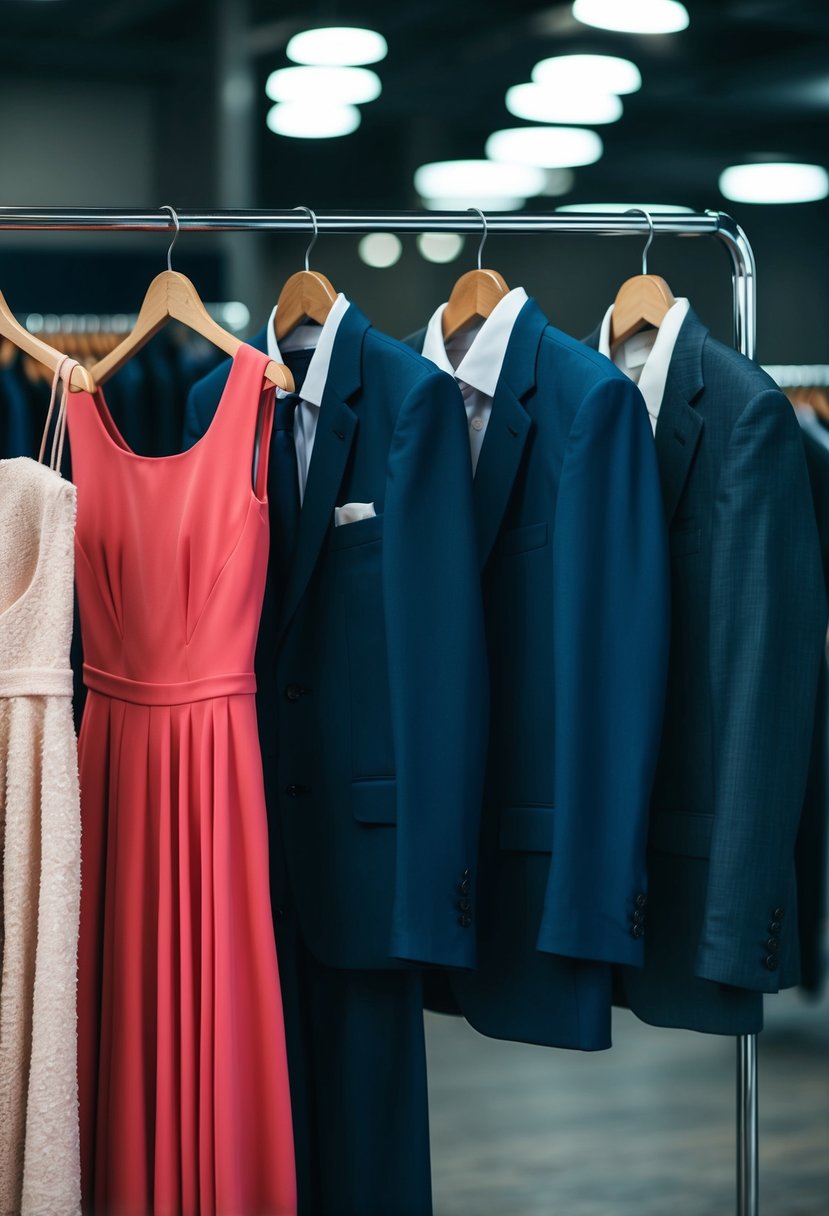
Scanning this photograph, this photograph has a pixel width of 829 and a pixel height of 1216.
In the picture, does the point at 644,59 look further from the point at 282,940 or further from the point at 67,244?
the point at 282,940

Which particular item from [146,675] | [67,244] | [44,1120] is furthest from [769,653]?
[67,244]

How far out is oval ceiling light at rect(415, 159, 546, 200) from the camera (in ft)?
13.2

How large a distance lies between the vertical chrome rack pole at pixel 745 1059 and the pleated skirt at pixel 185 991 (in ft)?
2.09

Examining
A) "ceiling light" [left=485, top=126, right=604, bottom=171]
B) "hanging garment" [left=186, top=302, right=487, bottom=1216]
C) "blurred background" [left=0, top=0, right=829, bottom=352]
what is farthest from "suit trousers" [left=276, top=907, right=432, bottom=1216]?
"ceiling light" [left=485, top=126, right=604, bottom=171]

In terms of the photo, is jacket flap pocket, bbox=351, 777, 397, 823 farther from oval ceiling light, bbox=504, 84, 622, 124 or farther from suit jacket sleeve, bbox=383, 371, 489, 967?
oval ceiling light, bbox=504, 84, 622, 124

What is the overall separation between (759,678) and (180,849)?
65 cm

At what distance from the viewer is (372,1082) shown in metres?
1.63

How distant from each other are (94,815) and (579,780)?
0.53m

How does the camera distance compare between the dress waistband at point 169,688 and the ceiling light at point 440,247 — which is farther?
the ceiling light at point 440,247

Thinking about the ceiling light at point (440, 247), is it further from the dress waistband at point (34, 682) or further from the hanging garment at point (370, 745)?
the dress waistband at point (34, 682)

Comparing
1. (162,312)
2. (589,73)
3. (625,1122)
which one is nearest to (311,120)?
(589,73)

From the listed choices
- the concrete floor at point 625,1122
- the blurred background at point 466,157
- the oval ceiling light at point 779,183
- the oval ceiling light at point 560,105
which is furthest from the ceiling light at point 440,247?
the concrete floor at point 625,1122

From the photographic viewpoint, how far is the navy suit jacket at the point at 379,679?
A: 1.51 metres

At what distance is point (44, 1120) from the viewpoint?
1339 millimetres
